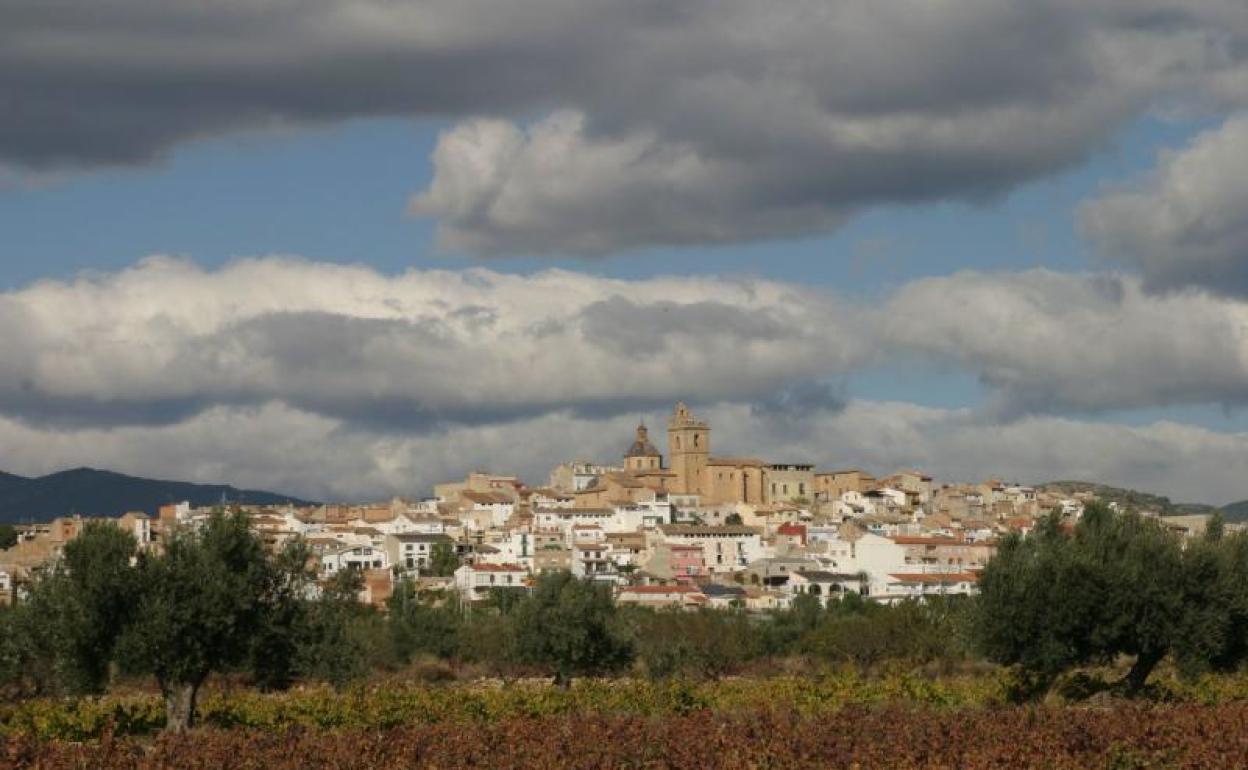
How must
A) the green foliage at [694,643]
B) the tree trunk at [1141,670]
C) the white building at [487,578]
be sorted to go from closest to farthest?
the tree trunk at [1141,670] → the green foliage at [694,643] → the white building at [487,578]

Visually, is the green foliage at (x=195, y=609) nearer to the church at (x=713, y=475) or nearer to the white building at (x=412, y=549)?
the white building at (x=412, y=549)

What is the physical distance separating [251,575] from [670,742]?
14.5 metres

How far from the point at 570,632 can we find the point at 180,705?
15671mm

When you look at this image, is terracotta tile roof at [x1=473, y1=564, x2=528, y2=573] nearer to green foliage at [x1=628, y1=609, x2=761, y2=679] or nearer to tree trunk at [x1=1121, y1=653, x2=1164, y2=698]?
green foliage at [x1=628, y1=609, x2=761, y2=679]

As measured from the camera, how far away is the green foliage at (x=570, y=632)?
4691 centimetres

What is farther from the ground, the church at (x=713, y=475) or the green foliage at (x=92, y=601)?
the church at (x=713, y=475)

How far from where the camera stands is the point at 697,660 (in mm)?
54125

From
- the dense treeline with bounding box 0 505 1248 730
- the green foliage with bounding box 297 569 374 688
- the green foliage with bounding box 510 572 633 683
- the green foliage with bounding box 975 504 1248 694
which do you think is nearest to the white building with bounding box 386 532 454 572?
the green foliage with bounding box 510 572 633 683

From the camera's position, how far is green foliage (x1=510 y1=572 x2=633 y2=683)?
154 feet

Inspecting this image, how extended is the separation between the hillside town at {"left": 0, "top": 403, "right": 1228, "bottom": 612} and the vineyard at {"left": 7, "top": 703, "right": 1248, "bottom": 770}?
59.4 metres

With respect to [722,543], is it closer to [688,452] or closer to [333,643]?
[688,452]

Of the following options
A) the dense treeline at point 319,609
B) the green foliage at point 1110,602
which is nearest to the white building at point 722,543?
the dense treeline at point 319,609

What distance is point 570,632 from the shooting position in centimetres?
4666

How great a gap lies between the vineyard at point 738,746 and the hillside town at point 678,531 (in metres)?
59.4
